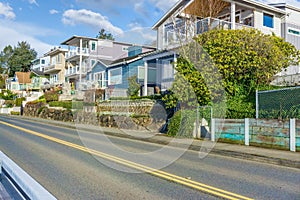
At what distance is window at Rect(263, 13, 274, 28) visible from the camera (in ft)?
83.3

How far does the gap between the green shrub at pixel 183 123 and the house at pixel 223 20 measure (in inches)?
304

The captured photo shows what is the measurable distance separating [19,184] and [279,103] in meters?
10.9

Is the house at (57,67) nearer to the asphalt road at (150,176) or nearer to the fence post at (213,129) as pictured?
the fence post at (213,129)

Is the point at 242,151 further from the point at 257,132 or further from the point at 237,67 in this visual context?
the point at 237,67

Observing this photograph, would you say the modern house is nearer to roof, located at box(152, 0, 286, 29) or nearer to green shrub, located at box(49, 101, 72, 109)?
roof, located at box(152, 0, 286, 29)

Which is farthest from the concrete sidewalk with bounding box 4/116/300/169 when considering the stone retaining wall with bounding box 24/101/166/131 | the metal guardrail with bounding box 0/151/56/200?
the metal guardrail with bounding box 0/151/56/200

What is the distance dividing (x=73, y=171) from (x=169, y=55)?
19845 millimetres

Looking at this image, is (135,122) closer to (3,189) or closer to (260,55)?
(260,55)

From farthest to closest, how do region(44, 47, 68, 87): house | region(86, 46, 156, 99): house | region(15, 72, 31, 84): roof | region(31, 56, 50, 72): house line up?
region(15, 72, 31, 84): roof
region(31, 56, 50, 72): house
region(44, 47, 68, 87): house
region(86, 46, 156, 99): house

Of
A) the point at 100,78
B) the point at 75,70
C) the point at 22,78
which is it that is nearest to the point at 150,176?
the point at 100,78

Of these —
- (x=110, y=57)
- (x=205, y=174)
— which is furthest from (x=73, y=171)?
(x=110, y=57)

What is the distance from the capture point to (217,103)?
15.4 m

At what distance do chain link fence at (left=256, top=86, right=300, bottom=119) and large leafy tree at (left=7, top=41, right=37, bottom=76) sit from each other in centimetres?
9902

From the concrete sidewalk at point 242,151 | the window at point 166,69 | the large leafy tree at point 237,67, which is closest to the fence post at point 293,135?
the concrete sidewalk at point 242,151
